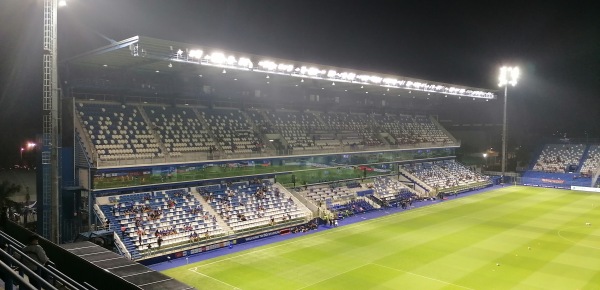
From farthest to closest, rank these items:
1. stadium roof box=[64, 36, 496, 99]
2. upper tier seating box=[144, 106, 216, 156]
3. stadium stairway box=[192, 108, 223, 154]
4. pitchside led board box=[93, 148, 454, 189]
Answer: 1. stadium stairway box=[192, 108, 223, 154]
2. upper tier seating box=[144, 106, 216, 156]
3. pitchside led board box=[93, 148, 454, 189]
4. stadium roof box=[64, 36, 496, 99]

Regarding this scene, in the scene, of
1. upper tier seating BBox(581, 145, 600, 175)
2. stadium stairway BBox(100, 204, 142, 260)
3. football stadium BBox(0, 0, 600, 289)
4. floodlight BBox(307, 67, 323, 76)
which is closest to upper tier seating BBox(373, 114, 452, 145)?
football stadium BBox(0, 0, 600, 289)

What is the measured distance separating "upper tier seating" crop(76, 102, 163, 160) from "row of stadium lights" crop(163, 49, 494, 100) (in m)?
7.04

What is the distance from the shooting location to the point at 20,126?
3425 centimetres

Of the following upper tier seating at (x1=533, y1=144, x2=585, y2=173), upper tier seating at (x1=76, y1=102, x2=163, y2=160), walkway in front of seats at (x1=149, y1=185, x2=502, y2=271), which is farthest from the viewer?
upper tier seating at (x1=533, y1=144, x2=585, y2=173)

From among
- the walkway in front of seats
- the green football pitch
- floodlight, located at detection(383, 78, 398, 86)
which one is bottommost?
the walkway in front of seats

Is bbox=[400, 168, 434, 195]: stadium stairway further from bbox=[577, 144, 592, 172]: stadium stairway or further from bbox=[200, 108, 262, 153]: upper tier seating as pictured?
bbox=[577, 144, 592, 172]: stadium stairway

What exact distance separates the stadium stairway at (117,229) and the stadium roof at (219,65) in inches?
384

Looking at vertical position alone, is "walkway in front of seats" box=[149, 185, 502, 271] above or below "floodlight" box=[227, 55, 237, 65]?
below

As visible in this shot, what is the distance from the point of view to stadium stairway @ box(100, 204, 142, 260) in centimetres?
2388

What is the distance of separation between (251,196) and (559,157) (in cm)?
5266

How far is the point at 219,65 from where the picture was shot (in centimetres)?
2988

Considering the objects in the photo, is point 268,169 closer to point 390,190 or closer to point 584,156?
point 390,190

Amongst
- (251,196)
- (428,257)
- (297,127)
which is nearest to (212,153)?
(251,196)

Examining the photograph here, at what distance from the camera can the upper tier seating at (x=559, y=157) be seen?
61.7 metres
